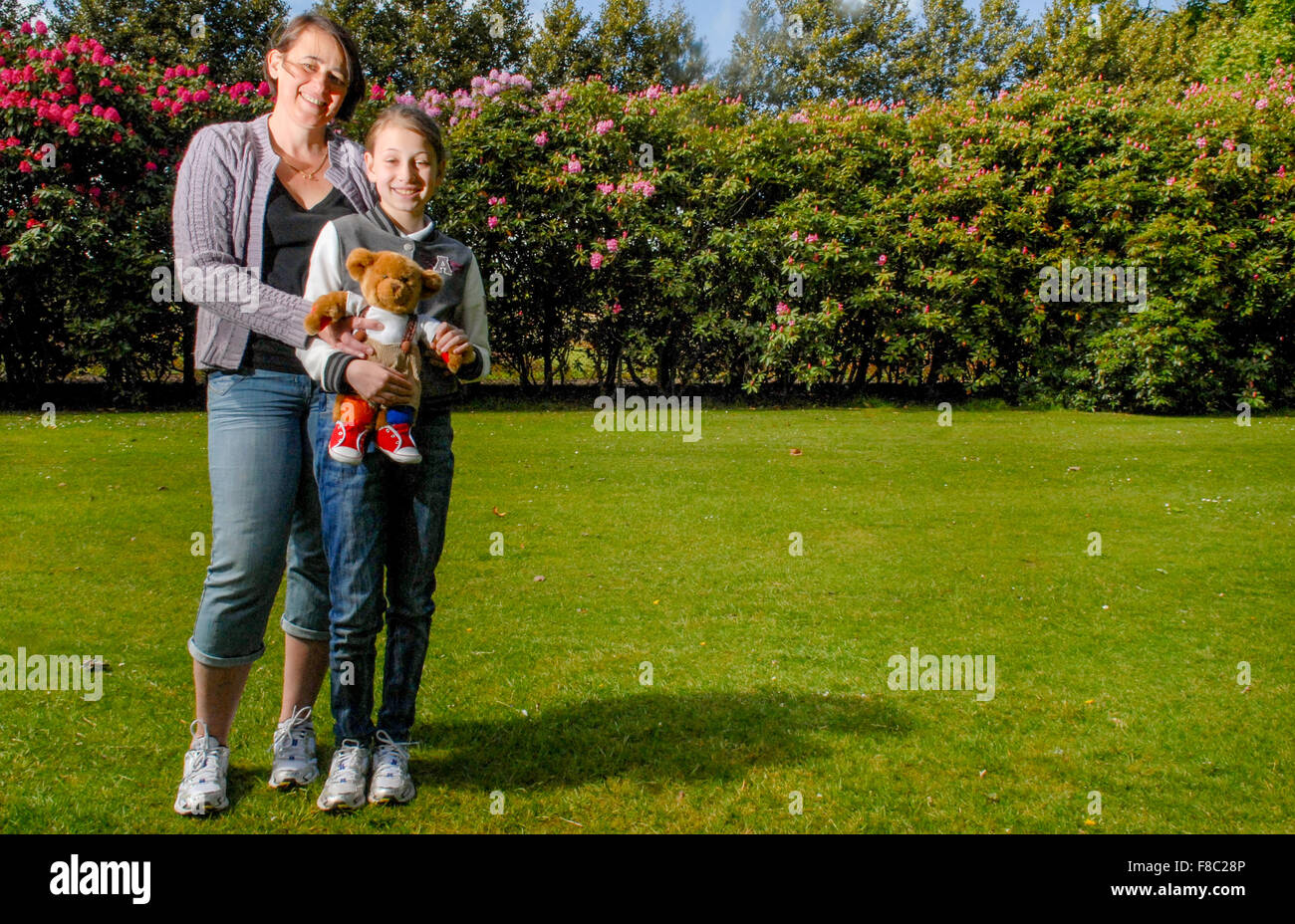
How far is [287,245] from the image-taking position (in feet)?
10.2

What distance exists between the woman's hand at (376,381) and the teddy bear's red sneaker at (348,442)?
101 millimetres

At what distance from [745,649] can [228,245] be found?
9.79ft

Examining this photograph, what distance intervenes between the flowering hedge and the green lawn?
21.3 ft

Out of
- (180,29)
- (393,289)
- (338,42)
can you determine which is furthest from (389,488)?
(180,29)

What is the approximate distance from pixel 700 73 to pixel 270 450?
128 ft

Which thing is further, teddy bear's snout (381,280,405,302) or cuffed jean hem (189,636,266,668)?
cuffed jean hem (189,636,266,668)

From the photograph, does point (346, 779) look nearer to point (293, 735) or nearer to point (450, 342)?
point (293, 735)

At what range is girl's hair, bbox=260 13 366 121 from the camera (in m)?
3.10

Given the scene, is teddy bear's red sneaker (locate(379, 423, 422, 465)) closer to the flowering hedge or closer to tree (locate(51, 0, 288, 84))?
the flowering hedge

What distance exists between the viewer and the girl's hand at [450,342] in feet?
9.61

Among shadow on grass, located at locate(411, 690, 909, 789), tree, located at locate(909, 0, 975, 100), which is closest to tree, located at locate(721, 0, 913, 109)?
tree, located at locate(909, 0, 975, 100)

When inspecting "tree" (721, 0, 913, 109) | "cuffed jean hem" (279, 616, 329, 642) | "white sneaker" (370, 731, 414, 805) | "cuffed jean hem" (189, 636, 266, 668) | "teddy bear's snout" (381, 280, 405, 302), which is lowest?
"white sneaker" (370, 731, 414, 805)

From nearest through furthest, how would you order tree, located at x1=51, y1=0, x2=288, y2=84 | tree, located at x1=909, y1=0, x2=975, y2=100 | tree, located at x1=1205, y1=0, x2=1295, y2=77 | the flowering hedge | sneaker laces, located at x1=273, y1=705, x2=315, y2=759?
sneaker laces, located at x1=273, y1=705, x2=315, y2=759 → the flowering hedge → tree, located at x1=1205, y1=0, x2=1295, y2=77 → tree, located at x1=51, y1=0, x2=288, y2=84 → tree, located at x1=909, y1=0, x2=975, y2=100
